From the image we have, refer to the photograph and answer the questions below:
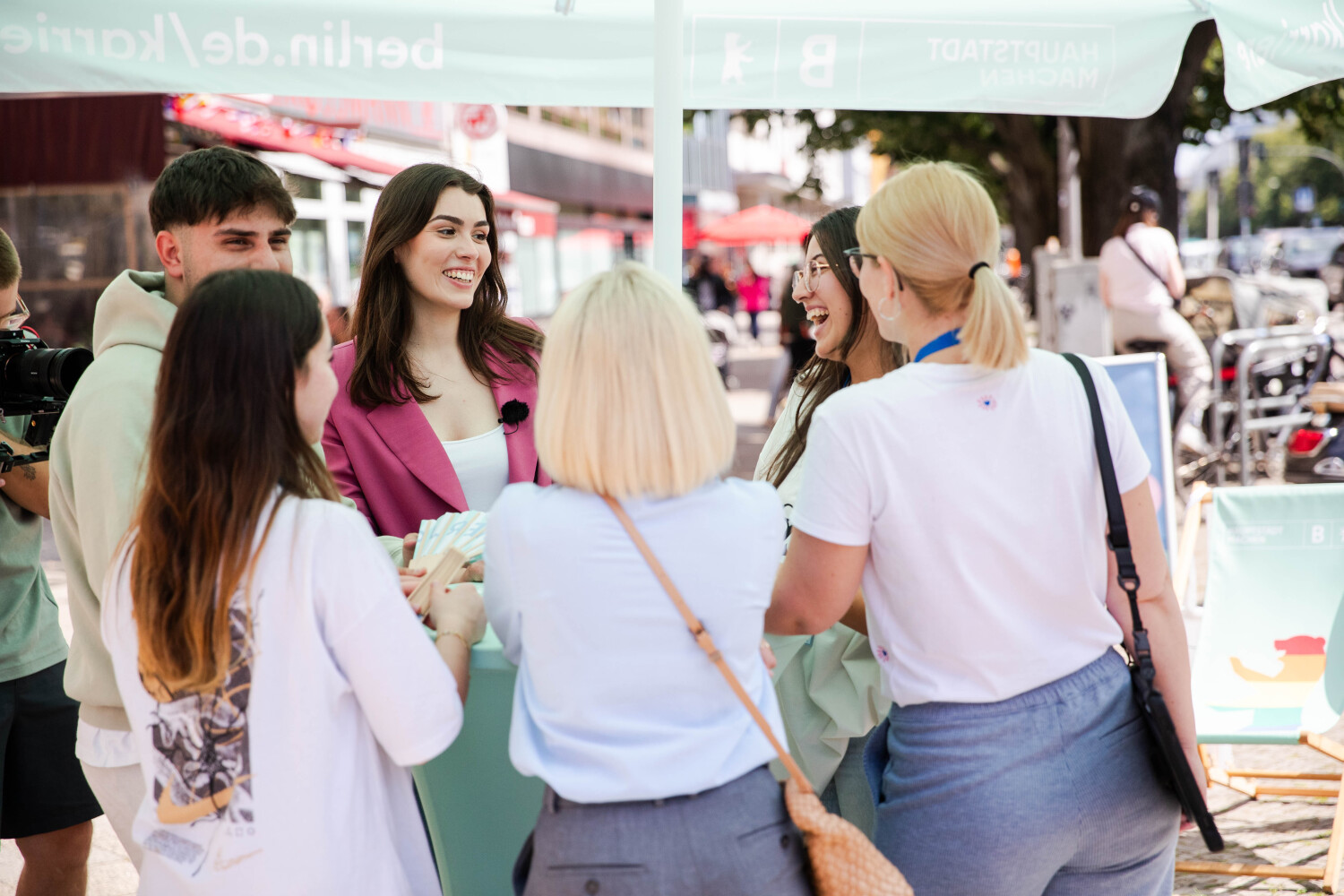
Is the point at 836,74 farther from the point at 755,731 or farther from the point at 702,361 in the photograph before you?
the point at 755,731

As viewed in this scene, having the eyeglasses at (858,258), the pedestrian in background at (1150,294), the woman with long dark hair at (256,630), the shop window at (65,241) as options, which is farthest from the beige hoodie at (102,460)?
the shop window at (65,241)

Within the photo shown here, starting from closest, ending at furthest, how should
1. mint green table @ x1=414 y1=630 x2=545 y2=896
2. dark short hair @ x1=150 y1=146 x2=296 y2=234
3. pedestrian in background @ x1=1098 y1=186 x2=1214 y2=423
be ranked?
mint green table @ x1=414 y1=630 x2=545 y2=896 → dark short hair @ x1=150 y1=146 x2=296 y2=234 → pedestrian in background @ x1=1098 y1=186 x2=1214 y2=423

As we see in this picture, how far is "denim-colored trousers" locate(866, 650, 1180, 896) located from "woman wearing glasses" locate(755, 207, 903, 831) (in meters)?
0.37

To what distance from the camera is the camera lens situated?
230cm

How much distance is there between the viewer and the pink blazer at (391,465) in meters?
2.60

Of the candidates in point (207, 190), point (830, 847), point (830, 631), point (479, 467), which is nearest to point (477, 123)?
point (479, 467)

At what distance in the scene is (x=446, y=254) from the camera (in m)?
2.76

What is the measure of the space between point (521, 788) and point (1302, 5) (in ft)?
9.73

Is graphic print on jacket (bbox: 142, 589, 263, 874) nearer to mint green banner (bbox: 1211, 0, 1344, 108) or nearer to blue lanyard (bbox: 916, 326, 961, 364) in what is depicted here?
blue lanyard (bbox: 916, 326, 961, 364)

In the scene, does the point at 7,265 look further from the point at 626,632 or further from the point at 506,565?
the point at 626,632

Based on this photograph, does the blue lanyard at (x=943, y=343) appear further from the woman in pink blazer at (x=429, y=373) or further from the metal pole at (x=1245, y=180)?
the metal pole at (x=1245, y=180)

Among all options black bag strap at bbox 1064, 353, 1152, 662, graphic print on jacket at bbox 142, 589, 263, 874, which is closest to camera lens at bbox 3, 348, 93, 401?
graphic print on jacket at bbox 142, 589, 263, 874

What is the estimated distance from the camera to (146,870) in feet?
5.86

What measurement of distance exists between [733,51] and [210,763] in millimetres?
2364
